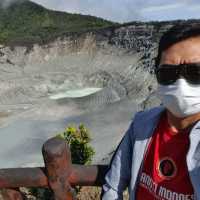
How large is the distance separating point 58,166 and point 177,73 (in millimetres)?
790

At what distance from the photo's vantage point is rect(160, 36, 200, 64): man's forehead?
2355mm

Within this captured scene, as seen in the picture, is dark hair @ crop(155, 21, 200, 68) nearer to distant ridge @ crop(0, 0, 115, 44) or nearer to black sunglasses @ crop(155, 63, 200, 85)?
black sunglasses @ crop(155, 63, 200, 85)

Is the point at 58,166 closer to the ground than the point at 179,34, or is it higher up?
closer to the ground

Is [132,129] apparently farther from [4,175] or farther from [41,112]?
[41,112]

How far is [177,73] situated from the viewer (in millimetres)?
2391

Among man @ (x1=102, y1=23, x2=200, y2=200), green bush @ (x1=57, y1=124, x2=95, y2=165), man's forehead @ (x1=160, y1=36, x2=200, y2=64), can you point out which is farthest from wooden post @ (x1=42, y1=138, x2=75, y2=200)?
green bush @ (x1=57, y1=124, x2=95, y2=165)

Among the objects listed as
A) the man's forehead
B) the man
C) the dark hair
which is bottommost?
the man

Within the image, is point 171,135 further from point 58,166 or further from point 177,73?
point 58,166

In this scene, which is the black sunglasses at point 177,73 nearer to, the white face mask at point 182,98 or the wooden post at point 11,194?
the white face mask at point 182,98

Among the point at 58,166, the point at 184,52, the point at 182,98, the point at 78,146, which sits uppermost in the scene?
the point at 184,52

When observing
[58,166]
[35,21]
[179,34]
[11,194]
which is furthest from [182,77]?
[35,21]

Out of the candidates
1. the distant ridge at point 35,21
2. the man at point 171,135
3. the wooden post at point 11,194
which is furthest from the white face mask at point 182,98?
the distant ridge at point 35,21

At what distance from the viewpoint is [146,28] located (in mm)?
44625

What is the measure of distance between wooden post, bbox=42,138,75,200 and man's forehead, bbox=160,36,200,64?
0.71 metres
